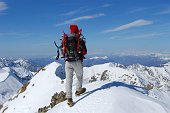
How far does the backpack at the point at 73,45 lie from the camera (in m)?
16.0

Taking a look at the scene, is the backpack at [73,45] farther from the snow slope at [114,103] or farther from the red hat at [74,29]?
the snow slope at [114,103]

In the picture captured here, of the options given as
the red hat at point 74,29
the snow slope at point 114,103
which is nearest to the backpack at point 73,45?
the red hat at point 74,29

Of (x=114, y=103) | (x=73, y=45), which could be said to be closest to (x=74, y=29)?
(x=73, y=45)

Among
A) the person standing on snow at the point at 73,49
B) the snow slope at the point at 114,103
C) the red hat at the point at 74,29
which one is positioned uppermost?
the red hat at the point at 74,29

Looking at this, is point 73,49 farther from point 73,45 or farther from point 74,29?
point 74,29

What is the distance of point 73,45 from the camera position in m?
16.0

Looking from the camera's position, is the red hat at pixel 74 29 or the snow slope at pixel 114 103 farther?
the red hat at pixel 74 29

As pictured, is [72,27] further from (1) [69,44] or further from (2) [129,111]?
(2) [129,111]

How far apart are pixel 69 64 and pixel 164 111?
565 cm

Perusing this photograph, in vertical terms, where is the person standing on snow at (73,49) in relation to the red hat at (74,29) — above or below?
below

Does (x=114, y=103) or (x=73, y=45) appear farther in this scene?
(x=73, y=45)

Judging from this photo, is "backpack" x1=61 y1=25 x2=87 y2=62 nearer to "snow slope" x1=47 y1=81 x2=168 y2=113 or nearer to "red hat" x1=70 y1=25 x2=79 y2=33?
"red hat" x1=70 y1=25 x2=79 y2=33

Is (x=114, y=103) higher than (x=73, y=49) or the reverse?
the reverse

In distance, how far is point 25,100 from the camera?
34.0 m
